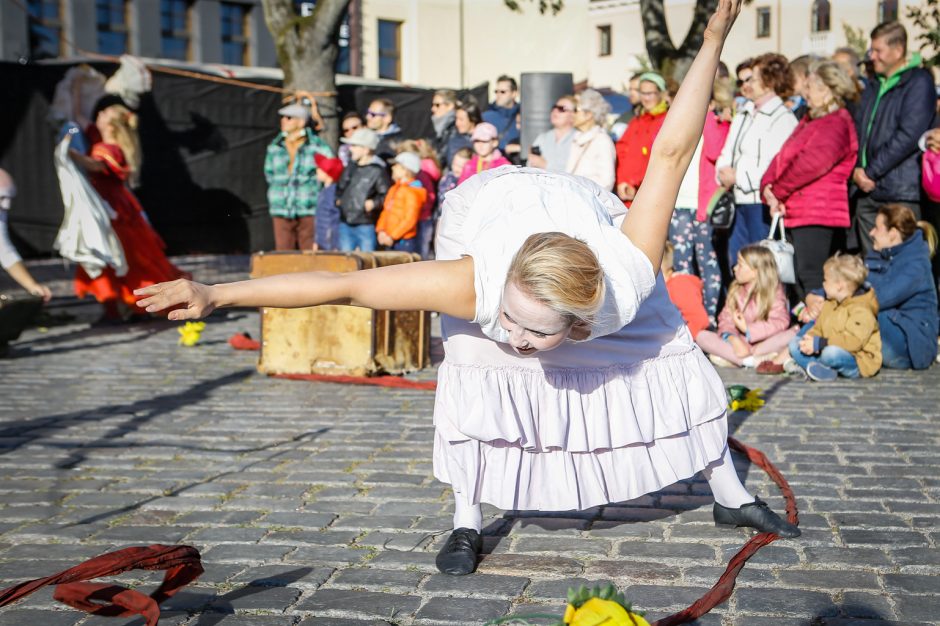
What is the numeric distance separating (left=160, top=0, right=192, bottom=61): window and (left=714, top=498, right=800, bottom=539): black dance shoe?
36.6 m

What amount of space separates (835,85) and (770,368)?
2246 millimetres

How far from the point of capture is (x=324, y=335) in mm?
8359

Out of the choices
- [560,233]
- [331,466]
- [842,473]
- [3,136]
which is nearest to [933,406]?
[842,473]

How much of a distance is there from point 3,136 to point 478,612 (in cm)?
1408

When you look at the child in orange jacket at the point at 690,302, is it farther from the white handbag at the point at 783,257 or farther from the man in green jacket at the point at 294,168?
the man in green jacket at the point at 294,168

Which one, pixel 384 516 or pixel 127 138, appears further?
pixel 127 138

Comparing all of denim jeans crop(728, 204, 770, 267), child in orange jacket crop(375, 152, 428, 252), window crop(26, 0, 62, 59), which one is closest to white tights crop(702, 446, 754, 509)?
denim jeans crop(728, 204, 770, 267)

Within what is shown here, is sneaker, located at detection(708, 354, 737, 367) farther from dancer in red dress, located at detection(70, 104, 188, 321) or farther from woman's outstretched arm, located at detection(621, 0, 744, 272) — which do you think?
dancer in red dress, located at detection(70, 104, 188, 321)

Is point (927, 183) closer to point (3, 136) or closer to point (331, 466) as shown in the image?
point (331, 466)

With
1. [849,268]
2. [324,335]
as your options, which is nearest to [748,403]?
[849,268]

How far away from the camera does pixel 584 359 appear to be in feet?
13.1

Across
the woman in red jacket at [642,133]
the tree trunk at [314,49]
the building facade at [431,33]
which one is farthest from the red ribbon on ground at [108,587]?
the building facade at [431,33]

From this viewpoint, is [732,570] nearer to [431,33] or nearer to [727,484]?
[727,484]

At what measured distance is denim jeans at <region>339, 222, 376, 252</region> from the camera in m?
10.9
